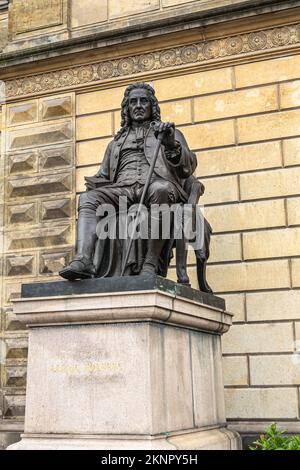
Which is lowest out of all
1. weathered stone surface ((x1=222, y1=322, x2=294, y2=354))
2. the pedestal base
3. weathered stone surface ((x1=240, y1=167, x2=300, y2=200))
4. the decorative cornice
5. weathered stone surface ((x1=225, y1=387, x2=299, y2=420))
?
the pedestal base

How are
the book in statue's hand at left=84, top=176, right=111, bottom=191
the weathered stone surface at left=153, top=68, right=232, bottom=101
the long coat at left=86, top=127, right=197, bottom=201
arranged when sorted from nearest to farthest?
the long coat at left=86, top=127, right=197, bottom=201
the book in statue's hand at left=84, top=176, right=111, bottom=191
the weathered stone surface at left=153, top=68, right=232, bottom=101

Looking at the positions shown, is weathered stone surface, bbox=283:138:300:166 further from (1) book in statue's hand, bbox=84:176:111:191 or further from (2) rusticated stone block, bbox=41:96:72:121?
(2) rusticated stone block, bbox=41:96:72:121

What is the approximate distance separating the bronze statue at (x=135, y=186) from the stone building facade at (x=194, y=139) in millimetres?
2244

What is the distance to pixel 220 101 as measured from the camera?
444 inches

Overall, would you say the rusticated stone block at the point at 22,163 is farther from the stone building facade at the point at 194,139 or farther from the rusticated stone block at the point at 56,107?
the rusticated stone block at the point at 56,107

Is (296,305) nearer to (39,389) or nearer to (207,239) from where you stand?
(207,239)

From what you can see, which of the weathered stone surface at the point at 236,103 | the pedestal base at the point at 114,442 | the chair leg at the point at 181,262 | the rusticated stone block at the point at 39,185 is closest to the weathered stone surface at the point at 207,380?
the pedestal base at the point at 114,442

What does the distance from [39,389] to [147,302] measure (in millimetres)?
1407

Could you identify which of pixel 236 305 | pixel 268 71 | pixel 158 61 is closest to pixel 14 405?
pixel 236 305

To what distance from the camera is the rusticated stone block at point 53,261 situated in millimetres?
11719

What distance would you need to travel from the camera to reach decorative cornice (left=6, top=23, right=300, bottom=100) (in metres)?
11.1

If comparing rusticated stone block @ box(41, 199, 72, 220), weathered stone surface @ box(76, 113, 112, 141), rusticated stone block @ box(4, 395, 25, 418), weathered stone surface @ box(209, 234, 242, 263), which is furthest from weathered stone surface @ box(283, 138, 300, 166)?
rusticated stone block @ box(4, 395, 25, 418)

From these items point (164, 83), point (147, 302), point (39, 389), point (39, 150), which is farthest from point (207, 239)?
point (39, 150)

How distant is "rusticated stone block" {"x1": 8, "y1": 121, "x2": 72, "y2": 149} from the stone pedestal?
5.59 m
